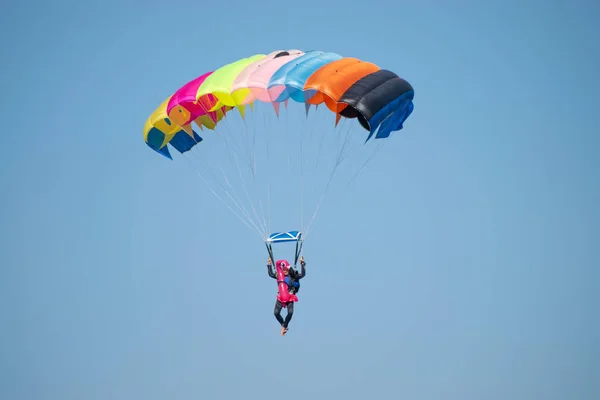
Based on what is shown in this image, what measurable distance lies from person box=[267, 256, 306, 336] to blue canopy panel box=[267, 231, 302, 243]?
49cm

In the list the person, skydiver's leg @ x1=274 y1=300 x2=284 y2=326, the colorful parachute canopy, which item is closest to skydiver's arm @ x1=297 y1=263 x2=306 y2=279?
the person

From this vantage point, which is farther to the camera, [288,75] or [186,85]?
[186,85]

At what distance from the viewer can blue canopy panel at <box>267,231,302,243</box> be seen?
29125 millimetres

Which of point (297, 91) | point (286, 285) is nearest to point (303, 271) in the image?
point (286, 285)

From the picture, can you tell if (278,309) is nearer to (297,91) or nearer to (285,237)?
(285,237)

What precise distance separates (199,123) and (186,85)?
124 cm

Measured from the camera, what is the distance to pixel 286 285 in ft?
95.0

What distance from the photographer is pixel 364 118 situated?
28.4 metres

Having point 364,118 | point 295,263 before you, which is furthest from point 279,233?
point 364,118

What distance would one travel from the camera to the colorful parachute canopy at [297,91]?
28562mm

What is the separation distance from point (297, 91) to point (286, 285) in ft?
15.3

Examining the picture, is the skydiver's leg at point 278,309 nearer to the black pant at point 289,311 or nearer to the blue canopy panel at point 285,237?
the black pant at point 289,311

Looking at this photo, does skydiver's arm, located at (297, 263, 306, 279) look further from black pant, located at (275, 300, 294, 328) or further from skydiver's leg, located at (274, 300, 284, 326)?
skydiver's leg, located at (274, 300, 284, 326)

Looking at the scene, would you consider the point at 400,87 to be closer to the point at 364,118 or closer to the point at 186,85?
the point at 364,118
